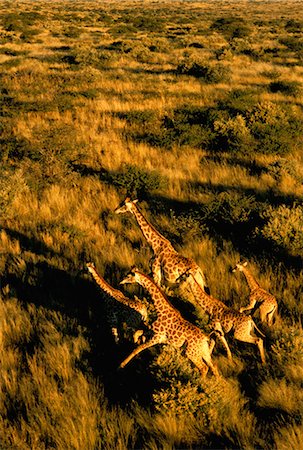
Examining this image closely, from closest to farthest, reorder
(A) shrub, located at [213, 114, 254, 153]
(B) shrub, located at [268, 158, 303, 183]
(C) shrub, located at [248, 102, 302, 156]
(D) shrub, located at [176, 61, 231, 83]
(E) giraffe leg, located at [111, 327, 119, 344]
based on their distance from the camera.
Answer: (E) giraffe leg, located at [111, 327, 119, 344] → (B) shrub, located at [268, 158, 303, 183] → (C) shrub, located at [248, 102, 302, 156] → (A) shrub, located at [213, 114, 254, 153] → (D) shrub, located at [176, 61, 231, 83]

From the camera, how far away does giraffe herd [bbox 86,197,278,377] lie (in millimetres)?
4148

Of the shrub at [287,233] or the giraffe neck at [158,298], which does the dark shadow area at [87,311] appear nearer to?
the giraffe neck at [158,298]

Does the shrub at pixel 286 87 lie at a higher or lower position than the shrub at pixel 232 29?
lower

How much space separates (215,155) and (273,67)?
15421 mm

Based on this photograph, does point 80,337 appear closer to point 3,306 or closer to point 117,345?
point 117,345

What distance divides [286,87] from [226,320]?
16.8 meters

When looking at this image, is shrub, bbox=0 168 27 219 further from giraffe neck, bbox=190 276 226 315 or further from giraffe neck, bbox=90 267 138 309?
giraffe neck, bbox=190 276 226 315

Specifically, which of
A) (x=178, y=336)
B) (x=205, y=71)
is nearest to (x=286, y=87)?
(x=205, y=71)

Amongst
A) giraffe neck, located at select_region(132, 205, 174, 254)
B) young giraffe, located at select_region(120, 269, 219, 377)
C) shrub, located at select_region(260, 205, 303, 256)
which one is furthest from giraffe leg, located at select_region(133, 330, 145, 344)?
shrub, located at select_region(260, 205, 303, 256)

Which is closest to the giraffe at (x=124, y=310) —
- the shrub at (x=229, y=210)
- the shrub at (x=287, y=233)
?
the shrub at (x=287, y=233)

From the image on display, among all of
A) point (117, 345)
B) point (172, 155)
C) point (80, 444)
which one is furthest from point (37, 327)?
point (172, 155)

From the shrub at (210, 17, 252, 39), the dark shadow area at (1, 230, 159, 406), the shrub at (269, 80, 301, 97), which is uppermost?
the shrub at (210, 17, 252, 39)

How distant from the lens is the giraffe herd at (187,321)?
415 cm

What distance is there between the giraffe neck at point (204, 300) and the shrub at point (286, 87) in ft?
51.3
